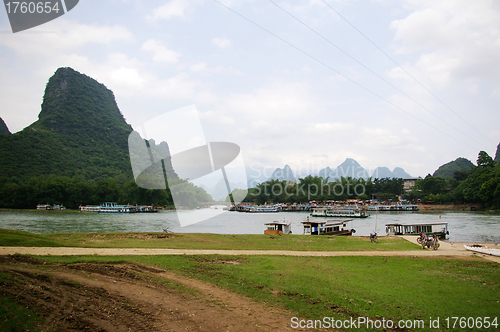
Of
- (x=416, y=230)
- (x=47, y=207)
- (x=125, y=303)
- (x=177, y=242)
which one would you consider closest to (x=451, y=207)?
(x=416, y=230)

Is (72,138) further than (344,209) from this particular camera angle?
Yes

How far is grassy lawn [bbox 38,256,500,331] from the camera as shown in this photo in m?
8.31

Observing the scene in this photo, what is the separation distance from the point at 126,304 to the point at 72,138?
470 ft

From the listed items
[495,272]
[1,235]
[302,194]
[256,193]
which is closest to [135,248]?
[1,235]

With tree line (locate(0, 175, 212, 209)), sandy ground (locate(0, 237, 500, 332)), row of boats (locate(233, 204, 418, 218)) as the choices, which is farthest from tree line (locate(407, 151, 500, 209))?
sandy ground (locate(0, 237, 500, 332))

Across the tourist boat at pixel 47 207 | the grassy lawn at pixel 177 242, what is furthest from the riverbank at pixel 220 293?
the tourist boat at pixel 47 207

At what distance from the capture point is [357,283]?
10867 mm

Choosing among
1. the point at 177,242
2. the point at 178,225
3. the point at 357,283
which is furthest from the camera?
the point at 178,225

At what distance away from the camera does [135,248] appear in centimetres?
1700

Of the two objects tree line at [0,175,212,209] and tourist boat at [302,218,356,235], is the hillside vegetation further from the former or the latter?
Result: tourist boat at [302,218,356,235]

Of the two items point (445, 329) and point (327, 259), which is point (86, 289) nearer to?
point (445, 329)

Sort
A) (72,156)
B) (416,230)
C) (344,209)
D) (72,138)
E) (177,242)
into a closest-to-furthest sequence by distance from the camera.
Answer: (177,242), (416,230), (344,209), (72,156), (72,138)

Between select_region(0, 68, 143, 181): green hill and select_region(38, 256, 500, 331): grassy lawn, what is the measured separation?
105879 mm

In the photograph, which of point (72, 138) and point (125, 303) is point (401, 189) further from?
point (72, 138)
